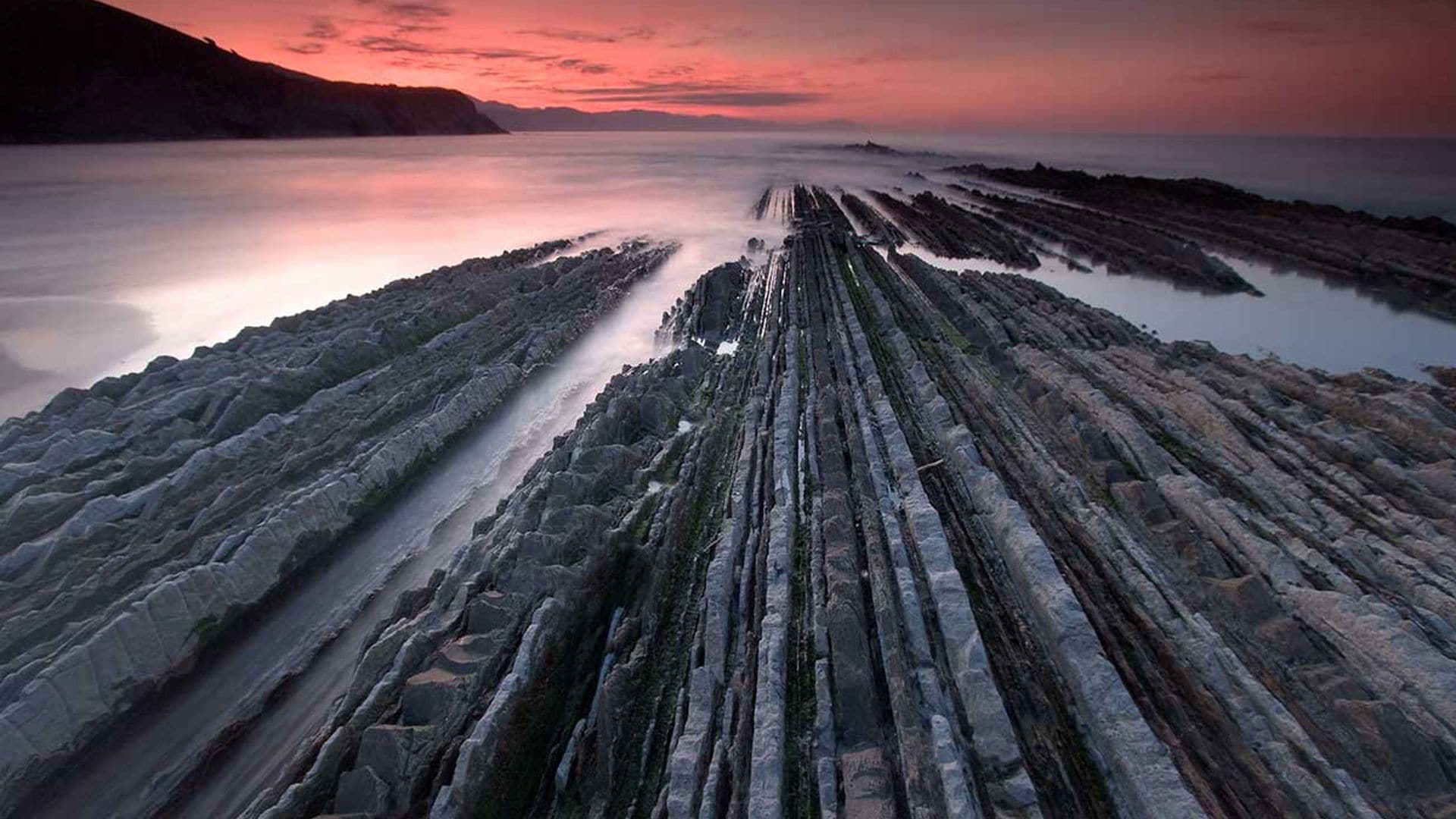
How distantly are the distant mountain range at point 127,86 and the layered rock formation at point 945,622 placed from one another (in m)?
152

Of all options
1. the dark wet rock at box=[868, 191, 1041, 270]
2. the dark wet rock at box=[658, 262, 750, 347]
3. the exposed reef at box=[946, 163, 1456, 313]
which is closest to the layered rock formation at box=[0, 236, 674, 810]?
the dark wet rock at box=[658, 262, 750, 347]

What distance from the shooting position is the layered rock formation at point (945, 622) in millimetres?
6633

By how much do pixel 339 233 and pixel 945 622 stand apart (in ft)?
160

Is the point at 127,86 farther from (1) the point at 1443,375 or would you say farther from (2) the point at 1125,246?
(1) the point at 1443,375

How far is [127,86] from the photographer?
119m

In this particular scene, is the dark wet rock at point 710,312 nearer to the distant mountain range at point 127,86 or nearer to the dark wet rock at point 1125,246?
the dark wet rock at point 1125,246

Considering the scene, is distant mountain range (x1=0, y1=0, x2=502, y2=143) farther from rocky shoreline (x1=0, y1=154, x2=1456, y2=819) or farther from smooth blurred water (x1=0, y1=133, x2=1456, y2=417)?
rocky shoreline (x1=0, y1=154, x2=1456, y2=819)

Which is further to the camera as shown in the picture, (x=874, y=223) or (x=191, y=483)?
(x=874, y=223)

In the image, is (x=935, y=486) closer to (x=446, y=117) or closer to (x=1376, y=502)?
(x=1376, y=502)

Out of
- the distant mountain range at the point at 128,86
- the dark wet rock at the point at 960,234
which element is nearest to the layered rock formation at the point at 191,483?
the dark wet rock at the point at 960,234

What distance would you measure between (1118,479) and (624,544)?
8.47 meters

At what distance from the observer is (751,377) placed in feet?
55.6

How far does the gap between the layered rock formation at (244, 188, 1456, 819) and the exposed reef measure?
72.0 feet

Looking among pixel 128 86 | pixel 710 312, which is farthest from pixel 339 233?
pixel 128 86
